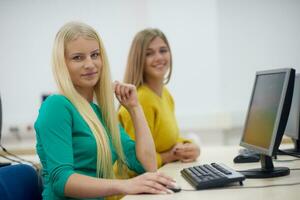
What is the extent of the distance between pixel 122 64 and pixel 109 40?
28cm

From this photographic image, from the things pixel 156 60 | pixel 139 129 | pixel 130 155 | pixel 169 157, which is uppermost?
pixel 156 60

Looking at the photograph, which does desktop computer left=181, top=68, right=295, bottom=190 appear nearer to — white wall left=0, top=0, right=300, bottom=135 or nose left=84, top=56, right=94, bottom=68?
nose left=84, top=56, right=94, bottom=68

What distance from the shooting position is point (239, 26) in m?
3.90

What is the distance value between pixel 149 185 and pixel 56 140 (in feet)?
1.24

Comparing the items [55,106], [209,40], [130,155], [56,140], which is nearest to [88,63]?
[55,106]

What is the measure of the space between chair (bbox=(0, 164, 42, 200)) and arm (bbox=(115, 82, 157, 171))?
47cm

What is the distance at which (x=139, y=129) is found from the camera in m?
1.84

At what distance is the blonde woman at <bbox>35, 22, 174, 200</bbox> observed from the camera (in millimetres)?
1404

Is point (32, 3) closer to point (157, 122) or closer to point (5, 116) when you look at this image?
point (5, 116)

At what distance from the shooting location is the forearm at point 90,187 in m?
1.39

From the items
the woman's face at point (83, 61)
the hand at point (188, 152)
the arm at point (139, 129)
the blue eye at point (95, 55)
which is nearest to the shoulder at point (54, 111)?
the woman's face at point (83, 61)

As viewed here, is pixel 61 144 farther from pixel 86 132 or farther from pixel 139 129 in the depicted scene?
pixel 139 129

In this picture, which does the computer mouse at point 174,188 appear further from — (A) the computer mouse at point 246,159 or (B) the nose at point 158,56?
(B) the nose at point 158,56

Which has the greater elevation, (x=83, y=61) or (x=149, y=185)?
(x=83, y=61)
